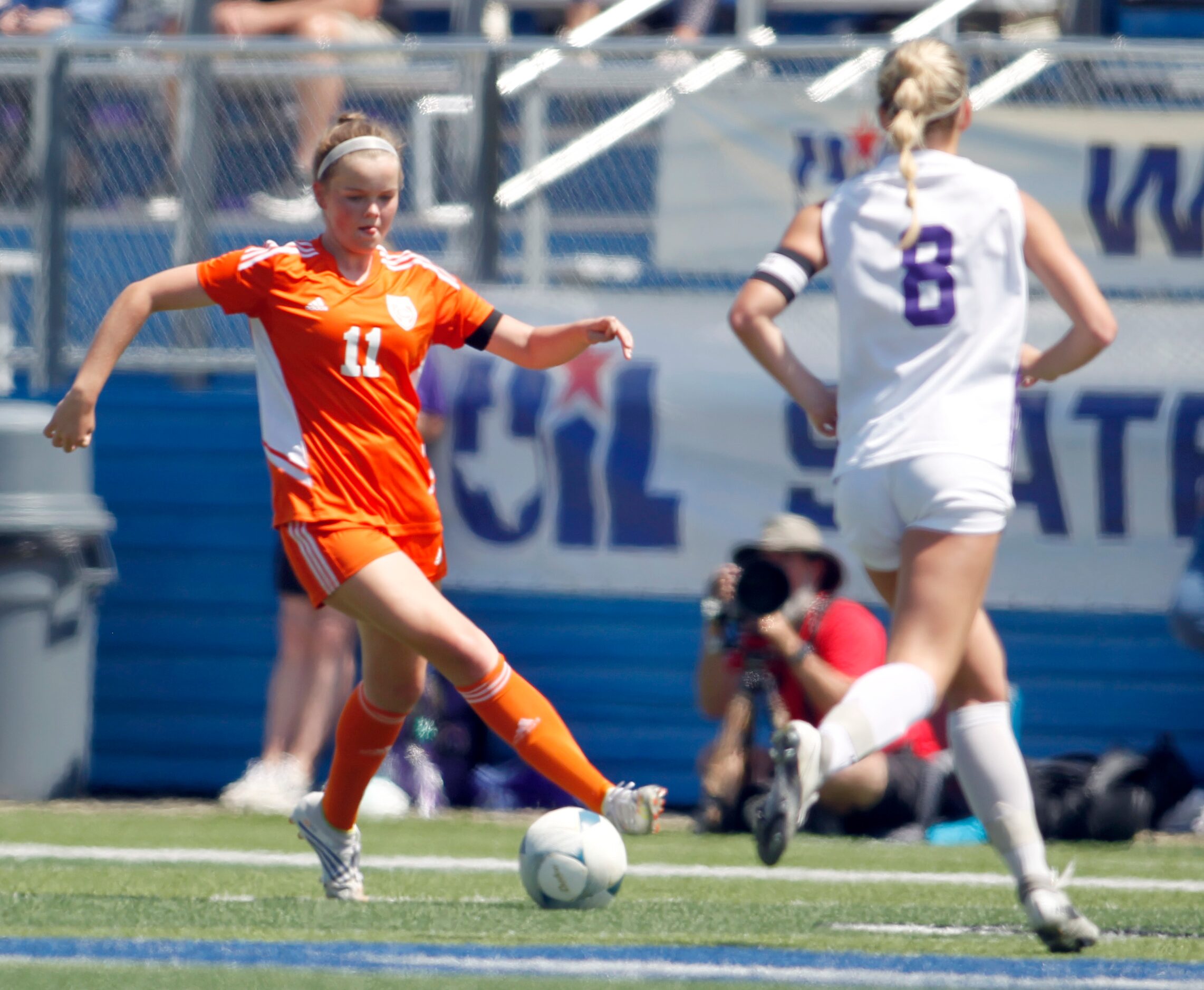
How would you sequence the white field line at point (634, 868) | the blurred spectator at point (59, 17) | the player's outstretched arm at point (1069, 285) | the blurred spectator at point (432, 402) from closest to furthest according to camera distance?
the player's outstretched arm at point (1069, 285) → the white field line at point (634, 868) → the blurred spectator at point (432, 402) → the blurred spectator at point (59, 17)

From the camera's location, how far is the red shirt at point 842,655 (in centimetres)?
742

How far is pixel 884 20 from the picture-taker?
11.3 m

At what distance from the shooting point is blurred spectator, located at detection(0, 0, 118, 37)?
33.5 ft

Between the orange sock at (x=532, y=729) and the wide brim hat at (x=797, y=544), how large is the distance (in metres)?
3.00

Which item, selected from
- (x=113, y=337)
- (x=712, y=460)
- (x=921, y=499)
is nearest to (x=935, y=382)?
(x=921, y=499)

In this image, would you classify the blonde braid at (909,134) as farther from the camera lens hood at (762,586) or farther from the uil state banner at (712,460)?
the uil state banner at (712,460)

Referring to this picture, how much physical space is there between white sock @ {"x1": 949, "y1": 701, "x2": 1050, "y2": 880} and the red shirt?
3.18 metres

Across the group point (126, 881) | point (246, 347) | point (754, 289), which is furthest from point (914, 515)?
point (246, 347)

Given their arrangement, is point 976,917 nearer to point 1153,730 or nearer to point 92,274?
point 1153,730

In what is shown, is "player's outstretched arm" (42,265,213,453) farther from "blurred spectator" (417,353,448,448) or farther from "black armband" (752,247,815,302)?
"blurred spectator" (417,353,448,448)

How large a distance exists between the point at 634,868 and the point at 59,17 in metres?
6.30

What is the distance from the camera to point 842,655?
746 cm

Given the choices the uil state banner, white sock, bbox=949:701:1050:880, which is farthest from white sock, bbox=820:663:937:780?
the uil state banner

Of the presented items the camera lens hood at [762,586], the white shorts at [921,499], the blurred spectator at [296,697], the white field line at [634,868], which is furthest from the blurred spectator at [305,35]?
the white shorts at [921,499]
